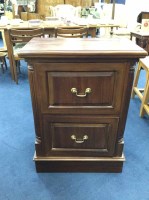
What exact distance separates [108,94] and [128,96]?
116 mm

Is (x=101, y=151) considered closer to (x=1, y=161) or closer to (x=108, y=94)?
(x=108, y=94)

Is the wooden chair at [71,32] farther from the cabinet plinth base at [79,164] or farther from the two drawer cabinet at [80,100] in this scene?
the cabinet plinth base at [79,164]

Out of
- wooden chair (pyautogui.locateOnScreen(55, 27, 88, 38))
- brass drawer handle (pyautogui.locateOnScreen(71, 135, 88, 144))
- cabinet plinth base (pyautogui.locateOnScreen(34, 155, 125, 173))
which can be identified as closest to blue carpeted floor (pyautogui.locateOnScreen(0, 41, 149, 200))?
cabinet plinth base (pyautogui.locateOnScreen(34, 155, 125, 173))

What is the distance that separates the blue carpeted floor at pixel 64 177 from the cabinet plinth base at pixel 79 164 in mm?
37

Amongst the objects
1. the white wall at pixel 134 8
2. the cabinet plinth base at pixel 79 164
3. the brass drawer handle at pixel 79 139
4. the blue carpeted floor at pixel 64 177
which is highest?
the white wall at pixel 134 8

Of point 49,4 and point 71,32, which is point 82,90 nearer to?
point 71,32

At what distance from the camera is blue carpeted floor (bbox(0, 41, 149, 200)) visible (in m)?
1.26

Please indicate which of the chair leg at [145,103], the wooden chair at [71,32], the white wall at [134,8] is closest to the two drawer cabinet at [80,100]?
the chair leg at [145,103]

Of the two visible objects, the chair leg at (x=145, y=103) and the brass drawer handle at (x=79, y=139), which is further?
the chair leg at (x=145, y=103)

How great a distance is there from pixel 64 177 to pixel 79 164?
0.47 feet

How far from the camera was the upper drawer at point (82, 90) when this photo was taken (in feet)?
3.44

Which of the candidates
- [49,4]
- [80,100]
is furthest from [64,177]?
[49,4]

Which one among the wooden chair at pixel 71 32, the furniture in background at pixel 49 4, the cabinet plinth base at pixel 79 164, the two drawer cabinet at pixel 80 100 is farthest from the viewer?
the furniture in background at pixel 49 4

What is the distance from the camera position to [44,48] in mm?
1037
